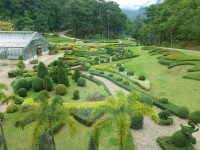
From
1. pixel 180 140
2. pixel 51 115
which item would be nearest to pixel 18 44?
pixel 51 115

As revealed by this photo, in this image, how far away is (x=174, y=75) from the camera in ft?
97.9

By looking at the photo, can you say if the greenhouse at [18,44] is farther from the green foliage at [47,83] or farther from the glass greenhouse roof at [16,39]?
the green foliage at [47,83]

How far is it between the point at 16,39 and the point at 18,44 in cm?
257

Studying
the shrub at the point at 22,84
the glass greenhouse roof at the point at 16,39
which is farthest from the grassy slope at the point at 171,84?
the glass greenhouse roof at the point at 16,39

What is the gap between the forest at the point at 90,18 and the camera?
2484 inches

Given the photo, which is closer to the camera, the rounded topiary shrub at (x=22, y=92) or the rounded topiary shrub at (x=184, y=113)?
the rounded topiary shrub at (x=184, y=113)

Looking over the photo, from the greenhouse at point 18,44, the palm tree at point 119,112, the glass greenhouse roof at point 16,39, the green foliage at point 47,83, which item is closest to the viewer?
the palm tree at point 119,112

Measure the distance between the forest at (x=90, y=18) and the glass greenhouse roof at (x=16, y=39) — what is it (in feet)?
94.6

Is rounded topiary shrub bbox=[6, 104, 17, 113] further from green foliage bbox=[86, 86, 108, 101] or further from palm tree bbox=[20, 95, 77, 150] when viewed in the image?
palm tree bbox=[20, 95, 77, 150]

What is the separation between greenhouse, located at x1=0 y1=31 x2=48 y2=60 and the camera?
137 feet

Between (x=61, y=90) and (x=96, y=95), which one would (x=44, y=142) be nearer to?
(x=96, y=95)

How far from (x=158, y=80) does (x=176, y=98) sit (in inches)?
255

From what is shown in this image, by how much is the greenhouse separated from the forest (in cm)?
2913

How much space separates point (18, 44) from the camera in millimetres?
42656
